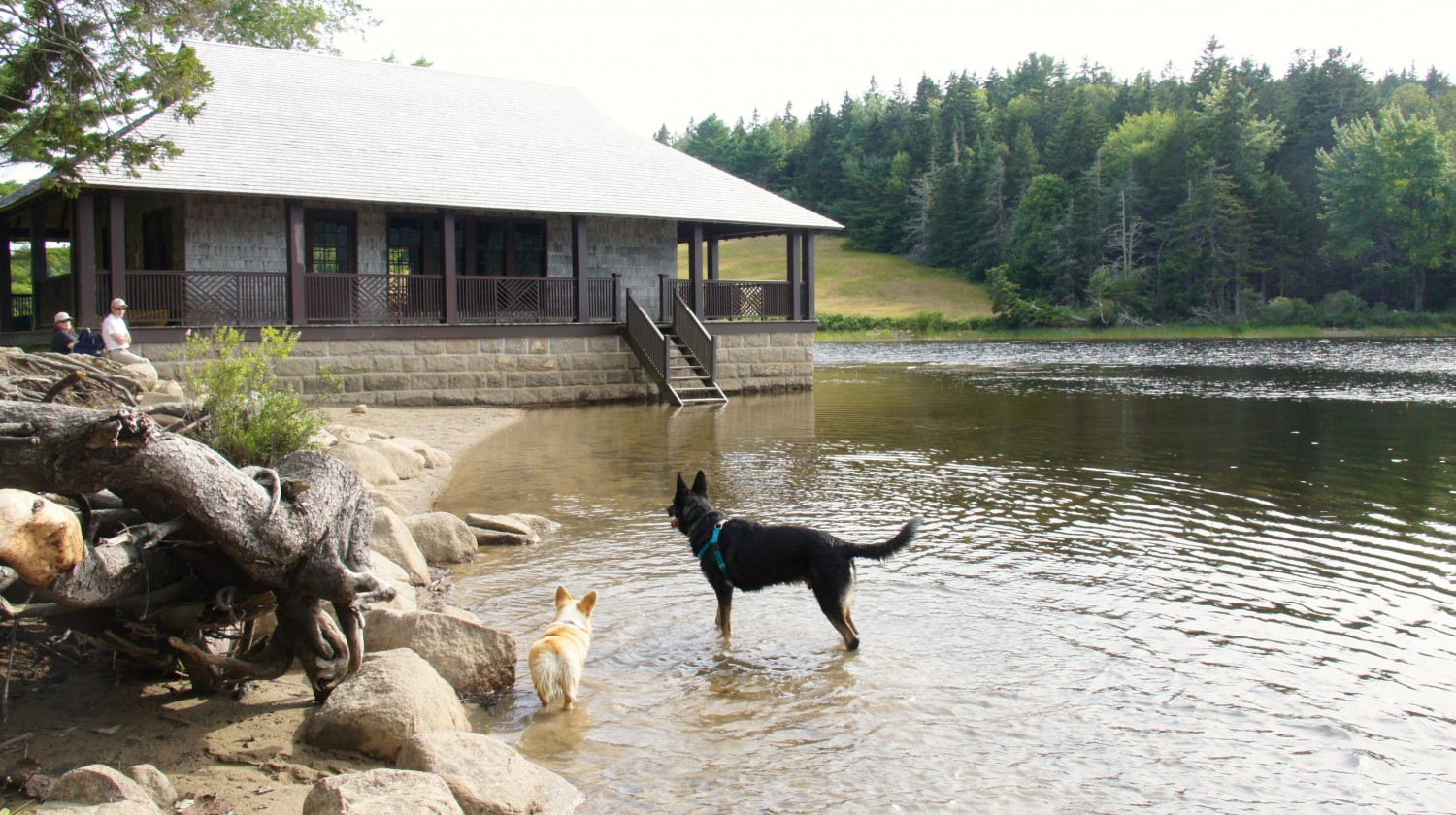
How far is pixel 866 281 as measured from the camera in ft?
295

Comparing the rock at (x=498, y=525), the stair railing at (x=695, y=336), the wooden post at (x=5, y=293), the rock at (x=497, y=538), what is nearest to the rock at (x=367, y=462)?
the rock at (x=498, y=525)

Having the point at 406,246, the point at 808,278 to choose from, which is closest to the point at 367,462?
the point at 406,246

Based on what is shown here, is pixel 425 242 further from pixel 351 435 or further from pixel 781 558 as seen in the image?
pixel 781 558

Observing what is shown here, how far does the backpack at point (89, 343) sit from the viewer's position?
1617 cm

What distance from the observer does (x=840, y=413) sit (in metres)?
Answer: 22.1

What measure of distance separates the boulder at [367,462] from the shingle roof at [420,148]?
952 centimetres

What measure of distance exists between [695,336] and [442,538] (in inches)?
623

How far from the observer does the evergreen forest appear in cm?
6956

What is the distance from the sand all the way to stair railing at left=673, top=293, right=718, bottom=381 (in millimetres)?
18447

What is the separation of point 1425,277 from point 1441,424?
198 feet

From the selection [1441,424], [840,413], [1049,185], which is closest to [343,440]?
[840,413]

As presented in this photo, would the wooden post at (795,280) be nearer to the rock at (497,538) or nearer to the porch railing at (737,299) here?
the porch railing at (737,299)

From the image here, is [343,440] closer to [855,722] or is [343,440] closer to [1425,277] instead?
[855,722]

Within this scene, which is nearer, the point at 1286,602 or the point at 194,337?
the point at 1286,602
